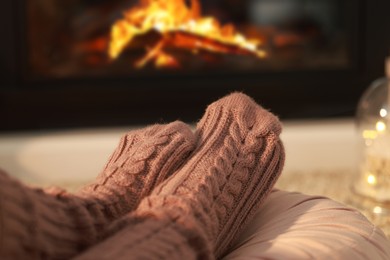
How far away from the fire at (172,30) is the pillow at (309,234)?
4.08 feet

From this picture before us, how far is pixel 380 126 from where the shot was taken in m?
1.80

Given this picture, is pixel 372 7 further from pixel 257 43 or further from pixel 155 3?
pixel 155 3

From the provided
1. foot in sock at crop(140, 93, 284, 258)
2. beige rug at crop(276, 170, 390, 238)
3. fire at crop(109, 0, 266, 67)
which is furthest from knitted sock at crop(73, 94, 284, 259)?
fire at crop(109, 0, 266, 67)

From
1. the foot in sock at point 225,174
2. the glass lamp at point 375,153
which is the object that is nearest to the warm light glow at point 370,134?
the glass lamp at point 375,153

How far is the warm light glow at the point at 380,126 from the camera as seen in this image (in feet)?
5.89

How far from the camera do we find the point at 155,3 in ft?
7.33

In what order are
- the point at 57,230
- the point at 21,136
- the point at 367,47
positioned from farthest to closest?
1. the point at 367,47
2. the point at 21,136
3. the point at 57,230

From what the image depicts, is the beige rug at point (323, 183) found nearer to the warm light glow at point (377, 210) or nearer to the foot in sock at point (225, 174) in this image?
the warm light glow at point (377, 210)

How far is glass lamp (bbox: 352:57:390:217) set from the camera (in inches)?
69.5

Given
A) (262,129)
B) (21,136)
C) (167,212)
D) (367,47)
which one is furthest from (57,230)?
(367,47)

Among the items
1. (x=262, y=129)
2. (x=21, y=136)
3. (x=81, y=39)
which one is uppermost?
(x=81, y=39)

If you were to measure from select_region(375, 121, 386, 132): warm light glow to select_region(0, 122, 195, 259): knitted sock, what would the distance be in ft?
2.65

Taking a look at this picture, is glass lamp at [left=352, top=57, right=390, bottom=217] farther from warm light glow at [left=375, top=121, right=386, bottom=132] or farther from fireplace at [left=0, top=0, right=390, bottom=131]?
fireplace at [left=0, top=0, right=390, bottom=131]

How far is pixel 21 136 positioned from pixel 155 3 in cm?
58
